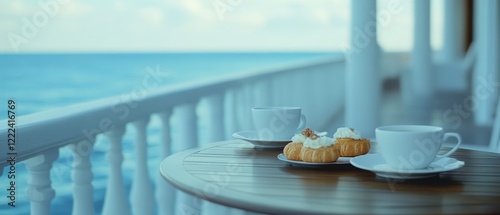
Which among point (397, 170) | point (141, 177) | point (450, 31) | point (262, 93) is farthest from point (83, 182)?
point (450, 31)

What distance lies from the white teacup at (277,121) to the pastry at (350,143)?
183 mm

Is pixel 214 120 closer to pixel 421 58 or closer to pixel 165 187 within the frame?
pixel 165 187

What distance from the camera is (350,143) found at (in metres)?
1.41

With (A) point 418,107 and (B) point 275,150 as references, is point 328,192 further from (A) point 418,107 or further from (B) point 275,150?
(A) point 418,107

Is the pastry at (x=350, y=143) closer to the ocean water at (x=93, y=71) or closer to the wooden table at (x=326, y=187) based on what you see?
the wooden table at (x=326, y=187)

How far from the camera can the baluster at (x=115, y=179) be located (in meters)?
1.97

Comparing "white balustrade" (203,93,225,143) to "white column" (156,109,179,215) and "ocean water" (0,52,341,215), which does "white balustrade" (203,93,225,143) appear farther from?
"ocean water" (0,52,341,215)

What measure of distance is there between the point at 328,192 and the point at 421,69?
937 centimetres

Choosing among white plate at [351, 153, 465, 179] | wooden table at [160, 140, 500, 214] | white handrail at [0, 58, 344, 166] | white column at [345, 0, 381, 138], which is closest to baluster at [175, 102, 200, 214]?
white handrail at [0, 58, 344, 166]

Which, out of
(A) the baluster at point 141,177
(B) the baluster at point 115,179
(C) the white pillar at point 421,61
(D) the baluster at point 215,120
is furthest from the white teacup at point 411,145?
(C) the white pillar at point 421,61

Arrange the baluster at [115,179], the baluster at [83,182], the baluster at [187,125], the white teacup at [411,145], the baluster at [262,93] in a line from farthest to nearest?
the baluster at [262,93], the baluster at [187,125], the baluster at [115,179], the baluster at [83,182], the white teacup at [411,145]

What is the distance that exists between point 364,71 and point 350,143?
3.28 m

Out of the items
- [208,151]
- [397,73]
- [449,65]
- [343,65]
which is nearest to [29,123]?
[208,151]

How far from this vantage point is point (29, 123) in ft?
4.78
